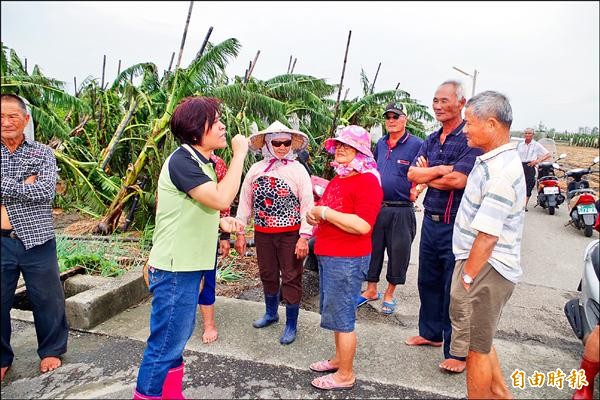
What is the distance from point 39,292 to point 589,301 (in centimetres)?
377

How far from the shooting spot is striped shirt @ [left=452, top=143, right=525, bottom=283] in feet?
7.15

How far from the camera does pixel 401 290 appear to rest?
5.02 metres

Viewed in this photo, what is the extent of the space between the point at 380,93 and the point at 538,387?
6.50 m

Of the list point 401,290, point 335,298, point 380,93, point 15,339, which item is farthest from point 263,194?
point 380,93

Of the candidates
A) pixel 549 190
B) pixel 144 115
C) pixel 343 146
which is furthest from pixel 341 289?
pixel 549 190

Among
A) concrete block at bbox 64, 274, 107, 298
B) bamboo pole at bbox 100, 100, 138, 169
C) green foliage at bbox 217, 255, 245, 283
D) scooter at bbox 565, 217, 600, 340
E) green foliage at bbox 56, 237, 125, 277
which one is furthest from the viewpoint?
bamboo pole at bbox 100, 100, 138, 169

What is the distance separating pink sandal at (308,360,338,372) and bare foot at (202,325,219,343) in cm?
83

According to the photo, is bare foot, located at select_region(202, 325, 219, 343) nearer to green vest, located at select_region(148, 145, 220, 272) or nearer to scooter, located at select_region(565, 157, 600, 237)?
green vest, located at select_region(148, 145, 220, 272)

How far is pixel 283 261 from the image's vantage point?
3336mm

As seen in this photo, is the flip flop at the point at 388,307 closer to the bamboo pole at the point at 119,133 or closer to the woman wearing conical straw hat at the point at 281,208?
the woman wearing conical straw hat at the point at 281,208

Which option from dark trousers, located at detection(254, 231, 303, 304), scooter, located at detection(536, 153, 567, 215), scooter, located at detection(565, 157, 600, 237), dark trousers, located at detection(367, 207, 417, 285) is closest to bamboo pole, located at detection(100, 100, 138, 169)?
dark trousers, located at detection(254, 231, 303, 304)

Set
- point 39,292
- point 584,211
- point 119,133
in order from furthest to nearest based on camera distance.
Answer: point 584,211 < point 119,133 < point 39,292

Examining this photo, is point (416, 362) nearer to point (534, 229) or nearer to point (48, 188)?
point (48, 188)

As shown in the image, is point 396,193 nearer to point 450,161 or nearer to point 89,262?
point 450,161
